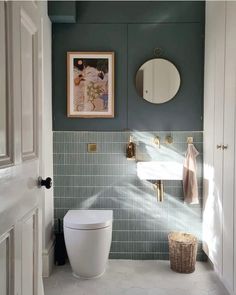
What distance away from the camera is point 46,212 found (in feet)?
8.54

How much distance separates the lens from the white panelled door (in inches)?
42.6

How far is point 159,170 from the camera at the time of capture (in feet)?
8.70

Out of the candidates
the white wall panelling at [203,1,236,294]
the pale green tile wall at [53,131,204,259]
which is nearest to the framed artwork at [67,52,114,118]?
the pale green tile wall at [53,131,204,259]

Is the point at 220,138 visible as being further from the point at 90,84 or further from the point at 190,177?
the point at 90,84

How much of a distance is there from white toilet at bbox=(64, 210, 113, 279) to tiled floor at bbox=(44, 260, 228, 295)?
0.35 ft

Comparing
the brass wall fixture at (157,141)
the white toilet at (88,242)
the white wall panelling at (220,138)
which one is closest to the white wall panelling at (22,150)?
the white toilet at (88,242)

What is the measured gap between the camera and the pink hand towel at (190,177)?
8.97 ft

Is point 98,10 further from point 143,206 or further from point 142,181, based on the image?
point 143,206

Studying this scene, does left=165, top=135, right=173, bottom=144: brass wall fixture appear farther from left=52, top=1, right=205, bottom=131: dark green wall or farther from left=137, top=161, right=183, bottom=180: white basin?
left=137, top=161, right=183, bottom=180: white basin

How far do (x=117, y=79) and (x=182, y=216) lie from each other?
1.35 metres

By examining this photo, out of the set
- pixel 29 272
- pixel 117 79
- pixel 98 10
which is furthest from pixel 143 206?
pixel 98 10

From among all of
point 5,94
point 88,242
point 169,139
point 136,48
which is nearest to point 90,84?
point 136,48

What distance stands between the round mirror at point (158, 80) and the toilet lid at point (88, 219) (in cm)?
108

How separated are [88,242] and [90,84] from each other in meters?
1.34
